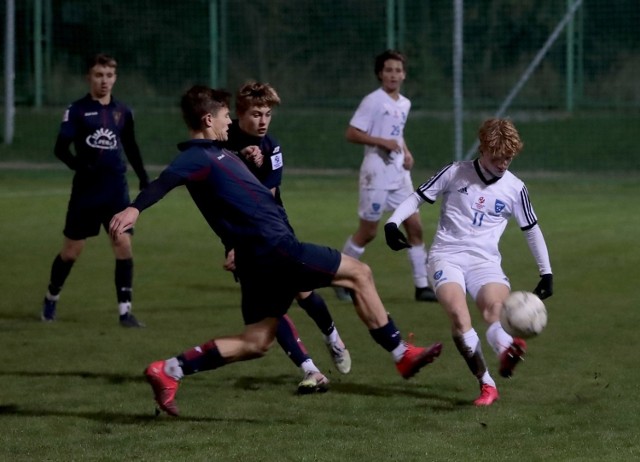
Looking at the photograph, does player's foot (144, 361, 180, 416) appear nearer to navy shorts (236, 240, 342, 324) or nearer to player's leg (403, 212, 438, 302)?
navy shorts (236, 240, 342, 324)

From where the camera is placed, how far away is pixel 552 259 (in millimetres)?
13875

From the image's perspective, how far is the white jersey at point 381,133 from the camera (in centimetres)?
1212

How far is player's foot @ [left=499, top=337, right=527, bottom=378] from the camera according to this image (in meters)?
7.39

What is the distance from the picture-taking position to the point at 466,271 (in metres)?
8.00

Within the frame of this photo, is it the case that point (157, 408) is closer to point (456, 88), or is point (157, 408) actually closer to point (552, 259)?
point (552, 259)

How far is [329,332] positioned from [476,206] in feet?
4.03

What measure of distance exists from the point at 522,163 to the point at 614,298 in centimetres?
1274

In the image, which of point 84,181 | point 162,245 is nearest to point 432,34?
point 162,245

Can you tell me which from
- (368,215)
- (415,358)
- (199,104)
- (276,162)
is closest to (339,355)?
(415,358)

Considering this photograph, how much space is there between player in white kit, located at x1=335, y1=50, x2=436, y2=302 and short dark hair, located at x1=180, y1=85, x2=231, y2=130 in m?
5.02

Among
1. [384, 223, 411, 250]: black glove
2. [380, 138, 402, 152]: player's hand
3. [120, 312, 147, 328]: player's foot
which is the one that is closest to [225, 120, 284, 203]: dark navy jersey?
[384, 223, 411, 250]: black glove

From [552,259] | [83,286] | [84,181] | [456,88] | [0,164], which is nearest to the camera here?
[84,181]

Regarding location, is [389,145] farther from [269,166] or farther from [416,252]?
[269,166]

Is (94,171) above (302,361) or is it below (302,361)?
above
